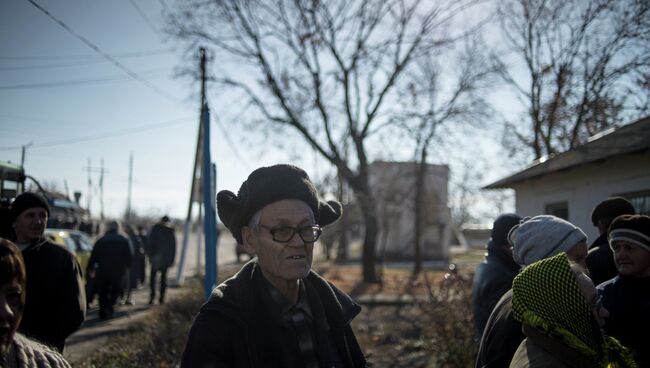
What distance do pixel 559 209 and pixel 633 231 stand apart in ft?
34.0

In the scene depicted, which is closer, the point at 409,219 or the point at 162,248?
the point at 162,248

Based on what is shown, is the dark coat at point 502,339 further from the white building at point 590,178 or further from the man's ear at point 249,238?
the white building at point 590,178

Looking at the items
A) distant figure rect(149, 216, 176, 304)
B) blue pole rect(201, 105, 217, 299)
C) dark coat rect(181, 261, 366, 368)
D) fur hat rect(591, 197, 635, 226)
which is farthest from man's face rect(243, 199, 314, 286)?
distant figure rect(149, 216, 176, 304)

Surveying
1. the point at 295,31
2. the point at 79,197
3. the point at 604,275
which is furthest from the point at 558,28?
the point at 79,197

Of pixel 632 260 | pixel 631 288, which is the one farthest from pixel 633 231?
pixel 631 288

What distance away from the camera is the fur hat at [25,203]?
152 inches

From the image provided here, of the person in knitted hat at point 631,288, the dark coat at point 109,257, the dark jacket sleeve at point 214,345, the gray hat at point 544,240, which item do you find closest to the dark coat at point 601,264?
the person in knitted hat at point 631,288

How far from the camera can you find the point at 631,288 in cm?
312

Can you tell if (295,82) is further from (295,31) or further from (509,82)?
(509,82)

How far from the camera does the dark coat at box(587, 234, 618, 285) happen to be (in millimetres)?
3904

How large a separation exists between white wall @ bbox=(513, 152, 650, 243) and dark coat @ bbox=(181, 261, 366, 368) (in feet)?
29.0

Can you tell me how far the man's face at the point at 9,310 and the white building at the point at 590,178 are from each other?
913cm

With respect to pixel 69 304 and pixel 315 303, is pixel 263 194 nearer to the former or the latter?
pixel 315 303

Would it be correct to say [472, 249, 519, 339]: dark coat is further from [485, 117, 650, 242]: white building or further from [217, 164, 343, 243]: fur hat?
[485, 117, 650, 242]: white building
